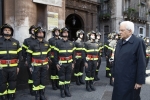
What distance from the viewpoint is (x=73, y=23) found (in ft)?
64.3

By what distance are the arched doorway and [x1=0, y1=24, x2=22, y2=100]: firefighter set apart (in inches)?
556

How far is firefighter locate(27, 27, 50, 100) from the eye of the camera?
573 cm

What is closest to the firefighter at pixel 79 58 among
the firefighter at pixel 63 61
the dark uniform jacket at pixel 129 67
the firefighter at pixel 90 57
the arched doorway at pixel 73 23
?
the firefighter at pixel 90 57

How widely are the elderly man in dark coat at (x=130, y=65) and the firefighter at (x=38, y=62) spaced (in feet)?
8.59

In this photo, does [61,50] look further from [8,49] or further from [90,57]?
[8,49]

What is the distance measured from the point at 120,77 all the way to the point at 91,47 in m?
3.16

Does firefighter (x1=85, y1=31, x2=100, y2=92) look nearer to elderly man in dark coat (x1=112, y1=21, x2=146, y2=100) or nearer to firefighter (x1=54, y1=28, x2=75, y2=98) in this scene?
firefighter (x1=54, y1=28, x2=75, y2=98)

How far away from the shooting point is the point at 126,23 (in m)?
3.74

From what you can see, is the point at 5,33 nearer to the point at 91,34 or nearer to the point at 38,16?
the point at 91,34

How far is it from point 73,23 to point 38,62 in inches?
557

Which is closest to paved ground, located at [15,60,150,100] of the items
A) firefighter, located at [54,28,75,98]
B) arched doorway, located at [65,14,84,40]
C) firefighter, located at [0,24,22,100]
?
firefighter, located at [54,28,75,98]

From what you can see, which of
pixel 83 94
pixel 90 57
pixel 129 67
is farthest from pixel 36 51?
pixel 129 67

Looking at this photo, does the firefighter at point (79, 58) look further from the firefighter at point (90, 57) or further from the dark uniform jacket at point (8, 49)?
the dark uniform jacket at point (8, 49)

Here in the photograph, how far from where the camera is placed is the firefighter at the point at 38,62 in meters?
5.73
